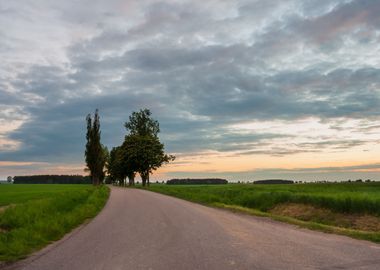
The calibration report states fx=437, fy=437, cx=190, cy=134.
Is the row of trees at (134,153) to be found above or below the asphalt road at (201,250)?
above

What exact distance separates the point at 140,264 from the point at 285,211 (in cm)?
2001

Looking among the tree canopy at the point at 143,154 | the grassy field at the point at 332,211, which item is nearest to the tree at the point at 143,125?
the tree canopy at the point at 143,154

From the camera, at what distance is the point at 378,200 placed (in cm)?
2136

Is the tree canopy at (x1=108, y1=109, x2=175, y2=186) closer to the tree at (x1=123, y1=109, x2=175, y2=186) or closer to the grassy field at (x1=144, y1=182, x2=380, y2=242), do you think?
the tree at (x1=123, y1=109, x2=175, y2=186)

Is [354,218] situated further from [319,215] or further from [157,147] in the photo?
[157,147]

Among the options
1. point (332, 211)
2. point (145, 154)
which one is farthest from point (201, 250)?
point (145, 154)

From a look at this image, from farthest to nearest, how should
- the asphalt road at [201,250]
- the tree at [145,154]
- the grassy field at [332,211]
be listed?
the tree at [145,154]
the grassy field at [332,211]
the asphalt road at [201,250]

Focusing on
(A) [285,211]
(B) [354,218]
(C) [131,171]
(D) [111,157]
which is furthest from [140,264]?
(D) [111,157]

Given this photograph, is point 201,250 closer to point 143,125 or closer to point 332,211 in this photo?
point 332,211

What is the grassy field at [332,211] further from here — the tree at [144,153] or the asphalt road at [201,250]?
the tree at [144,153]

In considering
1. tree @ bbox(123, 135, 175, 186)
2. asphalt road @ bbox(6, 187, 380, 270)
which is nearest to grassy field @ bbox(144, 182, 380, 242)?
asphalt road @ bbox(6, 187, 380, 270)

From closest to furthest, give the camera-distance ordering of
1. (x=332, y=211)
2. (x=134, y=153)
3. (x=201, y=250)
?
(x=201, y=250), (x=332, y=211), (x=134, y=153)

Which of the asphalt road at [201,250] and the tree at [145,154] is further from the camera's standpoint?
the tree at [145,154]

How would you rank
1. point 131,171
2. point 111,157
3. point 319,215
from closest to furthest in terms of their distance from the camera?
point 319,215 < point 131,171 < point 111,157
